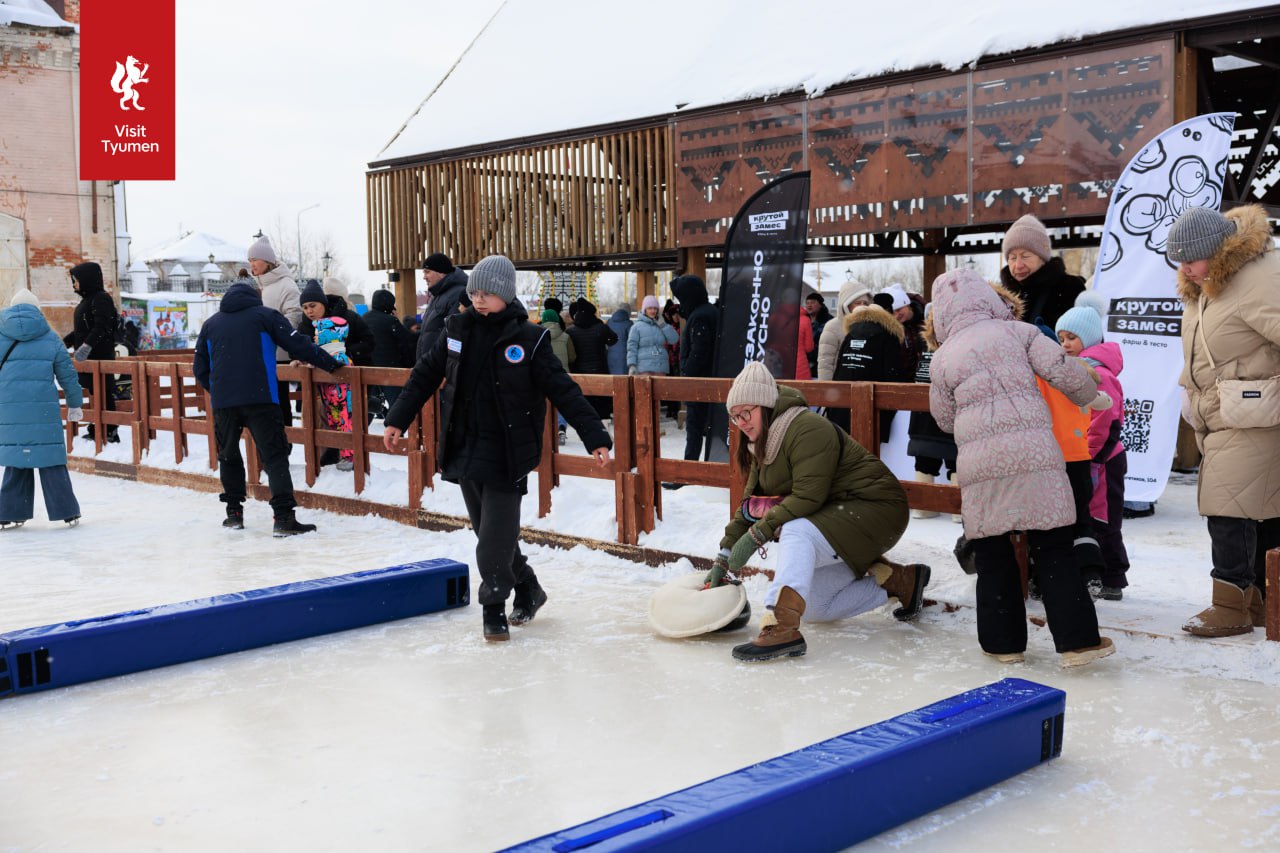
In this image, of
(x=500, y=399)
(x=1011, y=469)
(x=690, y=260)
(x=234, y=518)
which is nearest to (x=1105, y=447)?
(x=1011, y=469)

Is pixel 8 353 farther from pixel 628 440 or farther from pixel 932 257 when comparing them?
pixel 932 257

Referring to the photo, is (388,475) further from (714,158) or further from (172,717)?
(714,158)

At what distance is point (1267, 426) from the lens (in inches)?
164

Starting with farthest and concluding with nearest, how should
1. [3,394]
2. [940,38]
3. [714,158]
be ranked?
[714,158] < [940,38] < [3,394]

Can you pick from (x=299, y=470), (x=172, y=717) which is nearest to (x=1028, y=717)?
(x=172, y=717)

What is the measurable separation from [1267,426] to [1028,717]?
168 centimetres

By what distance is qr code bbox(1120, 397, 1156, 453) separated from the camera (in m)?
7.19

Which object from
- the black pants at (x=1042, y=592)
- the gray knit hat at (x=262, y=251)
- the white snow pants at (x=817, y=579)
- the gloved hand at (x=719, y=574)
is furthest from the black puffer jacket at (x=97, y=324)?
the black pants at (x=1042, y=592)

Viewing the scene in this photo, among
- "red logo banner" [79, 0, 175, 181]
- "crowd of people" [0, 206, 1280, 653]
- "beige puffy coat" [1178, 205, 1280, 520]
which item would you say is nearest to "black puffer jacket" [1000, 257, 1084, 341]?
"crowd of people" [0, 206, 1280, 653]

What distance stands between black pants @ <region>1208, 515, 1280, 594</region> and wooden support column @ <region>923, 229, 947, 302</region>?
909 centimetres

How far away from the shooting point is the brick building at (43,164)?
20.0 m

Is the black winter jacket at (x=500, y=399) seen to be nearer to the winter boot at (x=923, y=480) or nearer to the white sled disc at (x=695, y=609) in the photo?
the white sled disc at (x=695, y=609)

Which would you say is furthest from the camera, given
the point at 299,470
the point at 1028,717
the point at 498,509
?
the point at 299,470

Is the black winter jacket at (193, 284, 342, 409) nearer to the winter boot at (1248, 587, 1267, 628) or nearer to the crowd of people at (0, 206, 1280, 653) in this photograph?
the crowd of people at (0, 206, 1280, 653)
